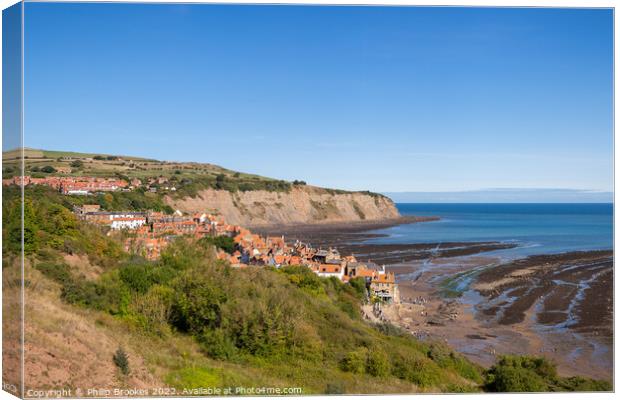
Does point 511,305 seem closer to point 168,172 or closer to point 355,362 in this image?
point 355,362

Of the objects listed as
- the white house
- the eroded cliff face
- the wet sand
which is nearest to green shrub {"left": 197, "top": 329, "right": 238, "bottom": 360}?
the wet sand

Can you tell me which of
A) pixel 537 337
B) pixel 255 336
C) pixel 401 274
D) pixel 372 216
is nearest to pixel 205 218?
pixel 401 274

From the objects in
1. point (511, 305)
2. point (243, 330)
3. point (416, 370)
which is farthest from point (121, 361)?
point (511, 305)

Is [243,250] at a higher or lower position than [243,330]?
lower

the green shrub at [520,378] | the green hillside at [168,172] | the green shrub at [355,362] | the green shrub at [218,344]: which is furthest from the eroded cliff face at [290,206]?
the green shrub at [520,378]

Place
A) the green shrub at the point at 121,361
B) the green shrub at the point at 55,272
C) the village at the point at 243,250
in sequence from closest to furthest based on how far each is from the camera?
the green shrub at the point at 121,361 → the green shrub at the point at 55,272 → the village at the point at 243,250

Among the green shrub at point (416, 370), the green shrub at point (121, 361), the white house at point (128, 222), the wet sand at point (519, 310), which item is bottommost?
the wet sand at point (519, 310)

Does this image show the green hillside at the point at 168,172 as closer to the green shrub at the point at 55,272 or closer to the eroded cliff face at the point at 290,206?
the eroded cliff face at the point at 290,206
